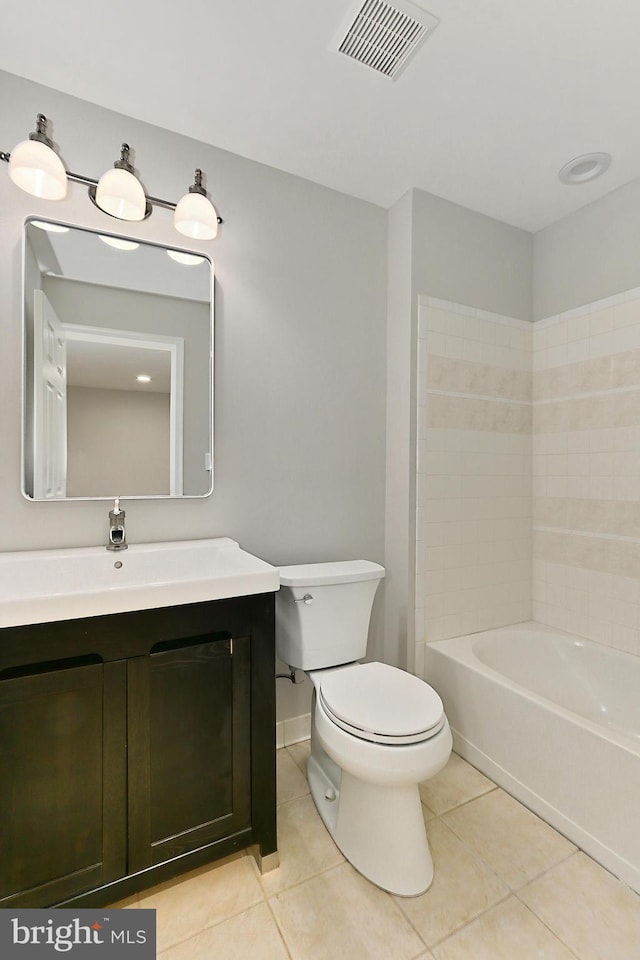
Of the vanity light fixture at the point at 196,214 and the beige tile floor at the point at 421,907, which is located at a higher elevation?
the vanity light fixture at the point at 196,214

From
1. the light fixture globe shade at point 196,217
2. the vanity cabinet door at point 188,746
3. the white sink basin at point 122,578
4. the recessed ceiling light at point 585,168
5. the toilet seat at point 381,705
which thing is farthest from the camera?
the recessed ceiling light at point 585,168

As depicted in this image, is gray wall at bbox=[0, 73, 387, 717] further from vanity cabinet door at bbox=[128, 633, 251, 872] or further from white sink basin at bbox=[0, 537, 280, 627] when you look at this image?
vanity cabinet door at bbox=[128, 633, 251, 872]

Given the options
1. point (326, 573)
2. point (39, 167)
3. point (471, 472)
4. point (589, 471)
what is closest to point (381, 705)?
point (326, 573)

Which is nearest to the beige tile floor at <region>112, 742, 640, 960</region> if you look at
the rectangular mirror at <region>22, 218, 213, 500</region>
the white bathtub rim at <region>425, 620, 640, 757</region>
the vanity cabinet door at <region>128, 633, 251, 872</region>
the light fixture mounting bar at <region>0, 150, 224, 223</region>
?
the vanity cabinet door at <region>128, 633, 251, 872</region>

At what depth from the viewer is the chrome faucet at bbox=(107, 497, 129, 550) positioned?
1.59 metres

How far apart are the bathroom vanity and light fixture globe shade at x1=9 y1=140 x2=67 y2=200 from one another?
1.18 metres

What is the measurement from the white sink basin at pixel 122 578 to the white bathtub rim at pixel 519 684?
107 cm

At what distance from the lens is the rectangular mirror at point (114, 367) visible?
5.12 feet

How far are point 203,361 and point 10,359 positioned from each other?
0.63 m

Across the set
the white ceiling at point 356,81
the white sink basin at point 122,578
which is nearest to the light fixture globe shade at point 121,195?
the white ceiling at point 356,81

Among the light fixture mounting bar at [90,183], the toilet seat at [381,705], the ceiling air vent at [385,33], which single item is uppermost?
the ceiling air vent at [385,33]

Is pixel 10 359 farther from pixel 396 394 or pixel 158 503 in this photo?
pixel 396 394

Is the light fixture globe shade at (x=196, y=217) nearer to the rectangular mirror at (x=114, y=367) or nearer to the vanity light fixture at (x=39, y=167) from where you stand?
the rectangular mirror at (x=114, y=367)

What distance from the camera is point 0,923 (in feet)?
3.58
